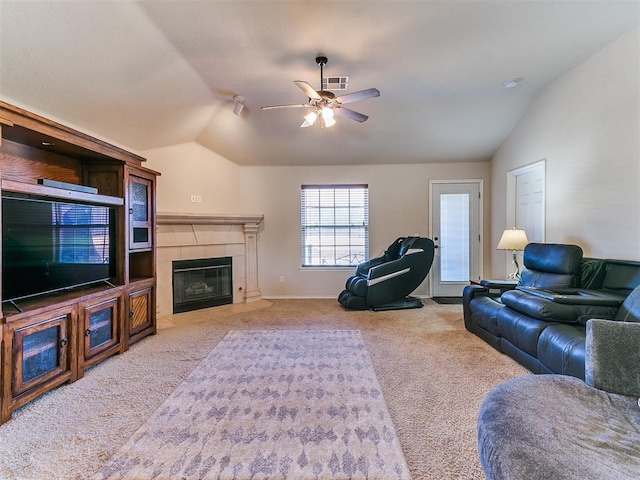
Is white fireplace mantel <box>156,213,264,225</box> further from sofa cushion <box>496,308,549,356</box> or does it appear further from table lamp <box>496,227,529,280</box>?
sofa cushion <box>496,308,549,356</box>

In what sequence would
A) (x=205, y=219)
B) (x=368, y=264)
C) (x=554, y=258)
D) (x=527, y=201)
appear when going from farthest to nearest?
(x=368, y=264) < (x=205, y=219) < (x=527, y=201) < (x=554, y=258)

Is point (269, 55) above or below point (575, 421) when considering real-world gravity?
above

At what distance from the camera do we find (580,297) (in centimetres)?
231

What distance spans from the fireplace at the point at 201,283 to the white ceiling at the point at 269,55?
5.88 feet

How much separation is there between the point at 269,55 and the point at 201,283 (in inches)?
132

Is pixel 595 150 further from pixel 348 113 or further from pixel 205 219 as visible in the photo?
pixel 205 219

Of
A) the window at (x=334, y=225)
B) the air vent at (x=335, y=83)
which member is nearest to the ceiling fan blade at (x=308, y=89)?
the air vent at (x=335, y=83)

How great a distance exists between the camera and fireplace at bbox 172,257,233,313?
4465 millimetres

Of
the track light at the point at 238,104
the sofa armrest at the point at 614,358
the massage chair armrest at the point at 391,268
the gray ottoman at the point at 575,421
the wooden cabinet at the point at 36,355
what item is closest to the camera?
the gray ottoman at the point at 575,421

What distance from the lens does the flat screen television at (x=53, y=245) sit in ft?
6.82

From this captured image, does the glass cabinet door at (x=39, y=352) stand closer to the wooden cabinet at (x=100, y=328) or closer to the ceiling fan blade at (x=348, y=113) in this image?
the wooden cabinet at (x=100, y=328)

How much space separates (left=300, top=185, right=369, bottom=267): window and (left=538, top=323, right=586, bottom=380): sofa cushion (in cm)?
328

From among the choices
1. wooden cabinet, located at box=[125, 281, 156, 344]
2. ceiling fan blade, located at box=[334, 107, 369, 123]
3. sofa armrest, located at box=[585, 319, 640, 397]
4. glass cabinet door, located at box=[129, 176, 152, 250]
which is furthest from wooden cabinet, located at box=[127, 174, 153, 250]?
sofa armrest, located at box=[585, 319, 640, 397]

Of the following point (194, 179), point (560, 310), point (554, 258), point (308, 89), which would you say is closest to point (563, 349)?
point (560, 310)
